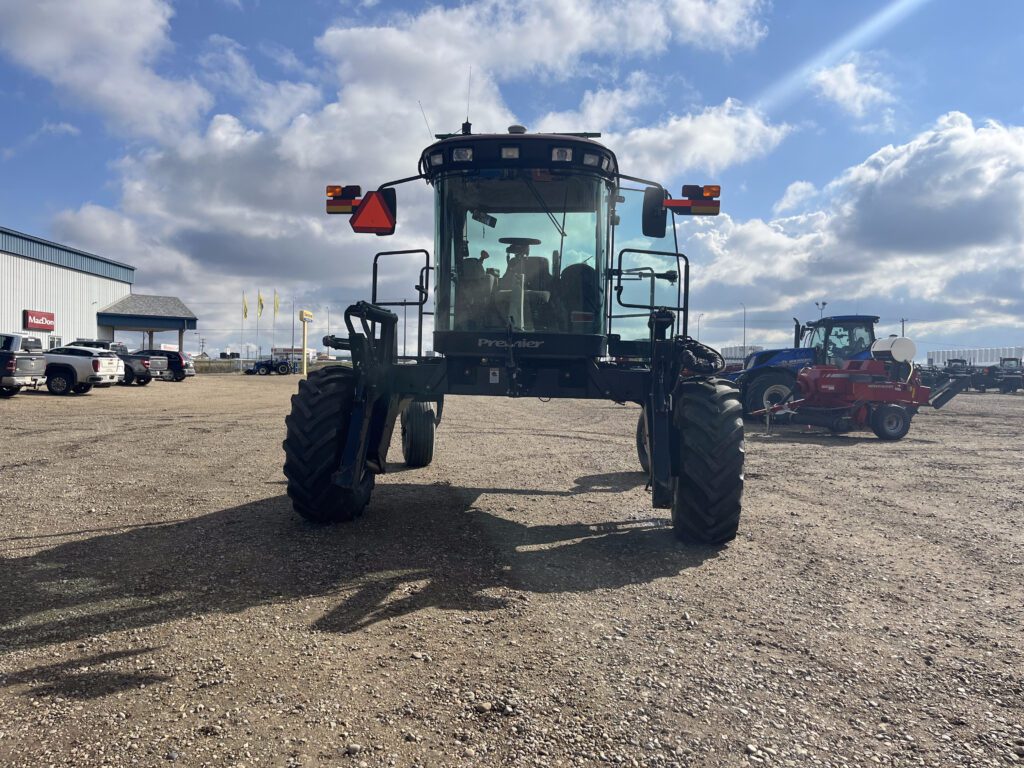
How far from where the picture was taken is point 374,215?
650 centimetres

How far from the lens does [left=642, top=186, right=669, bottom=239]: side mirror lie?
6.17 metres

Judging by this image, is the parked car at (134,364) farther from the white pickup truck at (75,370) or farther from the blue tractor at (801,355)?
the blue tractor at (801,355)

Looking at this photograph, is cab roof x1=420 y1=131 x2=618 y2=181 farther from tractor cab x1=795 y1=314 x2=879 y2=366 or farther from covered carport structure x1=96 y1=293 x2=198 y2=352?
covered carport structure x1=96 y1=293 x2=198 y2=352

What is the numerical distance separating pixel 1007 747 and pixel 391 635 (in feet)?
8.83

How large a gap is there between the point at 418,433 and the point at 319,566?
448cm

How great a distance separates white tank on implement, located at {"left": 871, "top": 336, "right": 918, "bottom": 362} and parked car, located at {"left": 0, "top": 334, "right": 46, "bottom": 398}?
2237cm

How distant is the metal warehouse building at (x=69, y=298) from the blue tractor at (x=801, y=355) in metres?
44.1

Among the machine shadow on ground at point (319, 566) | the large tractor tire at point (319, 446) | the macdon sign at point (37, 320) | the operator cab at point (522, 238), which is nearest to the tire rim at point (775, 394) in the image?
the machine shadow on ground at point (319, 566)

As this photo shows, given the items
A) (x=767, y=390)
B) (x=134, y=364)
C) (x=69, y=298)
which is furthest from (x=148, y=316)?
(x=767, y=390)

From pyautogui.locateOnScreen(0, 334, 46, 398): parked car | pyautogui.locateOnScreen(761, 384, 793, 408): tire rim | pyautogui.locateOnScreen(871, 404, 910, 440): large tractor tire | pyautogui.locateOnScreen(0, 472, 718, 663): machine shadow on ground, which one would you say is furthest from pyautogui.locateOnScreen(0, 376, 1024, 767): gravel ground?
pyautogui.locateOnScreen(0, 334, 46, 398): parked car

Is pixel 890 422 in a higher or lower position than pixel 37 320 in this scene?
lower

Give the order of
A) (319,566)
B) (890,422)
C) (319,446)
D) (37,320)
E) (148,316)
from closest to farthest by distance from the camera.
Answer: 1. (319,566)
2. (319,446)
3. (890,422)
4. (37,320)
5. (148,316)

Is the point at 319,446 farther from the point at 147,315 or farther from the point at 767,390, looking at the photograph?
the point at 147,315

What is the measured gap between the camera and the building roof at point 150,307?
57838 millimetres
